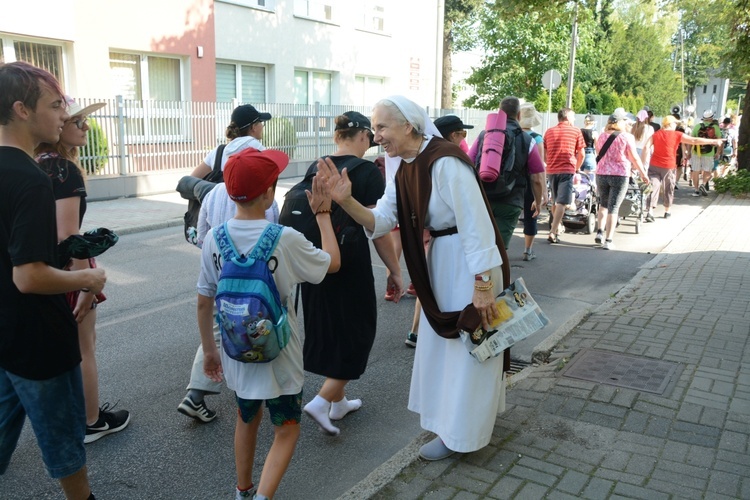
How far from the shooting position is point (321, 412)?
4082 millimetres

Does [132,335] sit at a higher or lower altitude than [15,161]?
lower

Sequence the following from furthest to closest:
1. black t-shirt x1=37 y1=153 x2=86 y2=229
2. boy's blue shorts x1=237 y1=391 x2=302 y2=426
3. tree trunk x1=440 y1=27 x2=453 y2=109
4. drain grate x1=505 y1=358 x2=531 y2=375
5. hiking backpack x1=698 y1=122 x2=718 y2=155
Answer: tree trunk x1=440 y1=27 x2=453 y2=109
hiking backpack x1=698 y1=122 x2=718 y2=155
drain grate x1=505 y1=358 x2=531 y2=375
black t-shirt x1=37 y1=153 x2=86 y2=229
boy's blue shorts x1=237 y1=391 x2=302 y2=426

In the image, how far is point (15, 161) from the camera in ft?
7.98

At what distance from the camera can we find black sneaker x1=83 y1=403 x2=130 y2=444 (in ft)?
13.1

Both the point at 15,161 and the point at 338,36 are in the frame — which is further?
the point at 338,36

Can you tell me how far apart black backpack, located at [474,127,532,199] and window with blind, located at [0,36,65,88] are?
1157 centimetres

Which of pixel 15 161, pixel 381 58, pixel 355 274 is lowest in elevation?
pixel 355 274

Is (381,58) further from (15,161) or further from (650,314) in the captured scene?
(15,161)

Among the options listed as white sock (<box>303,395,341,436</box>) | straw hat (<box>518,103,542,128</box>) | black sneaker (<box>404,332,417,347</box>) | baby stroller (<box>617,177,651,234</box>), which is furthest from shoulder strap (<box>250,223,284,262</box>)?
baby stroller (<box>617,177,651,234</box>)

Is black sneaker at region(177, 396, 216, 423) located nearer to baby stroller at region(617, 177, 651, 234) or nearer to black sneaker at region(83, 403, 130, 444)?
black sneaker at region(83, 403, 130, 444)

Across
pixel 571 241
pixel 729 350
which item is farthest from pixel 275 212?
pixel 571 241

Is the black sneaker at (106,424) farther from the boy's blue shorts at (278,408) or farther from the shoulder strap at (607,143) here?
the shoulder strap at (607,143)

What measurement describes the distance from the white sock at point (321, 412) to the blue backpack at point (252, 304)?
1.33 m

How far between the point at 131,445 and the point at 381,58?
24.2m
